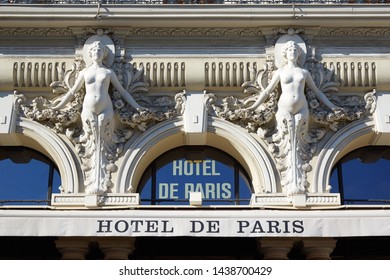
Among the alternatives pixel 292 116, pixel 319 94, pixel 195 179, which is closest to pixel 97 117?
pixel 195 179

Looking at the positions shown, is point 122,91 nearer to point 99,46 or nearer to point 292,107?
point 99,46

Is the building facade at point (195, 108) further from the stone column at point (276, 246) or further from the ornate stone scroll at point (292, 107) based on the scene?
the stone column at point (276, 246)

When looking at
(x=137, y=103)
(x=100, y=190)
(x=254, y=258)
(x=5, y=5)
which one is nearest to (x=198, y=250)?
(x=254, y=258)

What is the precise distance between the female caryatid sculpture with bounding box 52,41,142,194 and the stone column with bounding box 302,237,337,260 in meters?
3.29

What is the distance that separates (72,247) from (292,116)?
4097 mm

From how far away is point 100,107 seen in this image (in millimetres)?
12828

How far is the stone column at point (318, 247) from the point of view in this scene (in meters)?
11.9

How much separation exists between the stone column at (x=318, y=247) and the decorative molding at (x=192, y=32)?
3.78 meters

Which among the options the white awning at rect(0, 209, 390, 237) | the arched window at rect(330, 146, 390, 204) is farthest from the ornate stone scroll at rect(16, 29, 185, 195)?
the arched window at rect(330, 146, 390, 204)

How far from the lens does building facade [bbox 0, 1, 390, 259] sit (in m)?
12.7

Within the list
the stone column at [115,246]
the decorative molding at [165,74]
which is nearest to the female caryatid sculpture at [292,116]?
the decorative molding at [165,74]

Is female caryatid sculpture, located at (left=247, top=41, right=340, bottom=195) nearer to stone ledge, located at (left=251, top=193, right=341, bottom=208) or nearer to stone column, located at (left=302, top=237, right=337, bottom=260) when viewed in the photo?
stone ledge, located at (left=251, top=193, right=341, bottom=208)

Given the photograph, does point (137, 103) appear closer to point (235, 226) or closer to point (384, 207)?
point (235, 226)

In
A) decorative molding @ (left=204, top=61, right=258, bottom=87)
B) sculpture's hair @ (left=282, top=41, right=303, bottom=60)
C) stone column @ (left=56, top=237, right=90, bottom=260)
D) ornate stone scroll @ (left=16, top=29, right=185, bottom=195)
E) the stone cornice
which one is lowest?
stone column @ (left=56, top=237, right=90, bottom=260)
